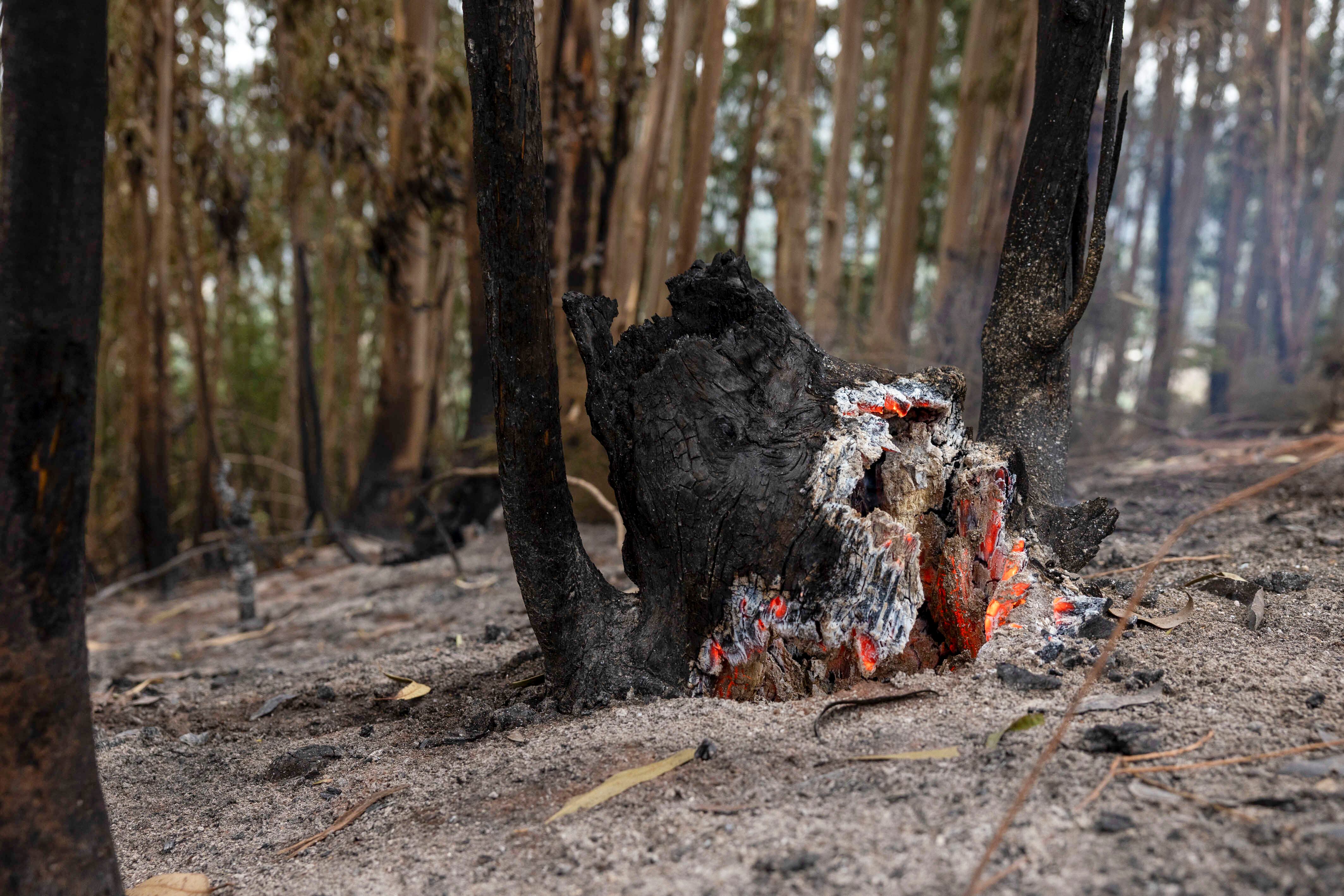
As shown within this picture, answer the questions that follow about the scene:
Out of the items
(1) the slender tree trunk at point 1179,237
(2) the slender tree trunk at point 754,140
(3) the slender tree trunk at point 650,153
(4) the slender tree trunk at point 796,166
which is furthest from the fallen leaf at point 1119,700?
(1) the slender tree trunk at point 1179,237

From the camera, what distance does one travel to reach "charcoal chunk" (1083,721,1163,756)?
4.55ft

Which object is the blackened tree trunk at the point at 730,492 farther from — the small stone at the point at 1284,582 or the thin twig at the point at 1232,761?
the small stone at the point at 1284,582

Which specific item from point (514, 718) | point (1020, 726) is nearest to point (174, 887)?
point (514, 718)

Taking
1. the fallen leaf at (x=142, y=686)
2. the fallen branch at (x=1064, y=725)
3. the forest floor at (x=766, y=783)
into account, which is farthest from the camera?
the fallen leaf at (x=142, y=686)

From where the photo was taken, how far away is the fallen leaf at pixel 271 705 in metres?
2.44

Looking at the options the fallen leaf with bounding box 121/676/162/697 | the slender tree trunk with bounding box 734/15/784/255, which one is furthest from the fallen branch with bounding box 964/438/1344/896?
the slender tree trunk with bounding box 734/15/784/255

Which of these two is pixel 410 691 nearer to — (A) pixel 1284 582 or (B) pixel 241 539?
(B) pixel 241 539

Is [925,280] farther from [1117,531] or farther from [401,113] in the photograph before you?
[1117,531]

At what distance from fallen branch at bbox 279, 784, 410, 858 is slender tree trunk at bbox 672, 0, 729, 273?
3.52 meters

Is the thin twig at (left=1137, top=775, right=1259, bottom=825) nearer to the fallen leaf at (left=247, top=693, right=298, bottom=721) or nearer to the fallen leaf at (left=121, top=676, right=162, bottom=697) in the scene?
the fallen leaf at (left=247, top=693, right=298, bottom=721)

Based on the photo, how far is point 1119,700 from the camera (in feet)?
5.21

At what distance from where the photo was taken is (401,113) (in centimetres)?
579

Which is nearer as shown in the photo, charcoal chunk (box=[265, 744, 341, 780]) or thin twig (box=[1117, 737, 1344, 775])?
thin twig (box=[1117, 737, 1344, 775])

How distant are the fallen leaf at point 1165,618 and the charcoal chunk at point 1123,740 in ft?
1.87
